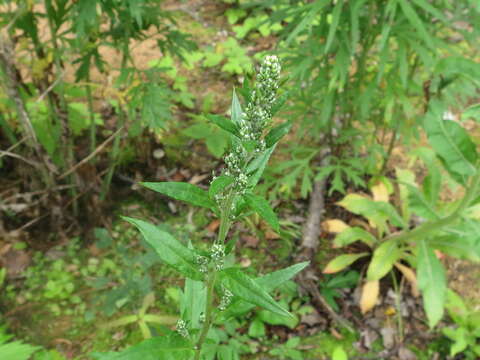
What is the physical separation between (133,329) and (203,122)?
1.93 m

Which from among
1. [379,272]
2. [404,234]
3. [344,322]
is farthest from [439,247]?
[344,322]

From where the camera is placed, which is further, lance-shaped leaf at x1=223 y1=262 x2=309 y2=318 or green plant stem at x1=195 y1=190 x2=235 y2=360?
lance-shaped leaf at x1=223 y1=262 x2=309 y2=318

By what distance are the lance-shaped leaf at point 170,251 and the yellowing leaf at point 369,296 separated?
2.18 metres

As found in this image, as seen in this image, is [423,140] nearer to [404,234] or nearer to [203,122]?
[404,234]

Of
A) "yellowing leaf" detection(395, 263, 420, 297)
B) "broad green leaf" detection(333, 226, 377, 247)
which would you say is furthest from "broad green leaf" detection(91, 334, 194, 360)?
"yellowing leaf" detection(395, 263, 420, 297)

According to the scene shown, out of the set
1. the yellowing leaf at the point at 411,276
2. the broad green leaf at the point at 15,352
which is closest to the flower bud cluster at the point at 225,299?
the broad green leaf at the point at 15,352

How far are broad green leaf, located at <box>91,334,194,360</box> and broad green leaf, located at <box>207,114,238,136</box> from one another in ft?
2.24

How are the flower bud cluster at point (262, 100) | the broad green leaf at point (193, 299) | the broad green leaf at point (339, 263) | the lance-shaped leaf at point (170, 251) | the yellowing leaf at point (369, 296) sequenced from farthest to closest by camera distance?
1. the broad green leaf at point (339, 263)
2. the yellowing leaf at point (369, 296)
3. the broad green leaf at point (193, 299)
4. the lance-shaped leaf at point (170, 251)
5. the flower bud cluster at point (262, 100)

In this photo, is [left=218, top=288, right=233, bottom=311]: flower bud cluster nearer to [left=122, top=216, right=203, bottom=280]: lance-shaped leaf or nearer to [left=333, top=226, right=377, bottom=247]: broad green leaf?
[left=122, top=216, right=203, bottom=280]: lance-shaped leaf

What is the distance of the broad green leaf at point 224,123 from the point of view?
3.43ft

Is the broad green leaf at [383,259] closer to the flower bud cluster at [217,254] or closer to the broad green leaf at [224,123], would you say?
the flower bud cluster at [217,254]

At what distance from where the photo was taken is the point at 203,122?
4078mm

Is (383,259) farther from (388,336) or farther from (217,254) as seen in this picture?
(217,254)

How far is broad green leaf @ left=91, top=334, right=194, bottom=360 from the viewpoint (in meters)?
1.25
